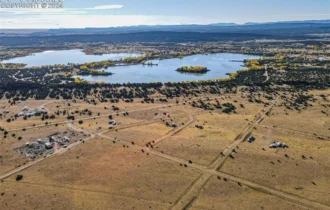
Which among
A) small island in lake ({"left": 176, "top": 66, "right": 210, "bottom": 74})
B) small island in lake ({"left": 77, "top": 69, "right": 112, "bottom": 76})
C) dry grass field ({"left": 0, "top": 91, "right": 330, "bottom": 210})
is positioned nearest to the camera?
dry grass field ({"left": 0, "top": 91, "right": 330, "bottom": 210})

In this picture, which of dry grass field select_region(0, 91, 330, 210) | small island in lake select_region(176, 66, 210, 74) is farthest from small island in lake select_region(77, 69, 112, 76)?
dry grass field select_region(0, 91, 330, 210)

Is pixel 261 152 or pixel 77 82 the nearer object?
pixel 261 152

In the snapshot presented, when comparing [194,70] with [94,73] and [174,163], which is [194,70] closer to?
[94,73]

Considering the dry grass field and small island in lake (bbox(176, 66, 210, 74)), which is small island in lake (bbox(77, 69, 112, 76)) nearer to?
small island in lake (bbox(176, 66, 210, 74))

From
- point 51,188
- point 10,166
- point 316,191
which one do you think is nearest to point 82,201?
point 51,188

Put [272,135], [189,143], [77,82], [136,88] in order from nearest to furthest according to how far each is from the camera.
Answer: [189,143]
[272,135]
[136,88]
[77,82]

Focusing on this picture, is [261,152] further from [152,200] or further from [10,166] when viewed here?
[10,166]

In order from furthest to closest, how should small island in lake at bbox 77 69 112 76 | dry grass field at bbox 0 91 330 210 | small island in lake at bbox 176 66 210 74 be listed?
small island in lake at bbox 176 66 210 74 < small island in lake at bbox 77 69 112 76 < dry grass field at bbox 0 91 330 210

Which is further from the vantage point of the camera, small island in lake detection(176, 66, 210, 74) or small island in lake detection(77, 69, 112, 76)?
small island in lake detection(176, 66, 210, 74)

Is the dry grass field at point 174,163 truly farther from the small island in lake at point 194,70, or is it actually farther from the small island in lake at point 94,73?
the small island in lake at point 194,70
